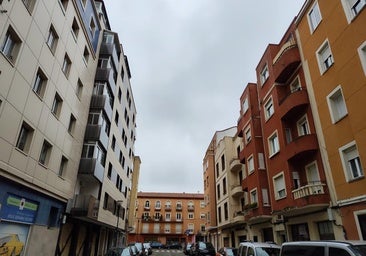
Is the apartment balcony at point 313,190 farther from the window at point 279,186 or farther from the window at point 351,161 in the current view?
the window at point 279,186

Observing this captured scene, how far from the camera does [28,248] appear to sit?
12.1 metres

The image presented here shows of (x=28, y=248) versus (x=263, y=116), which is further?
(x=263, y=116)

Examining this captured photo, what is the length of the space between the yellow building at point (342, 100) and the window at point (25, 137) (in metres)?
14.2

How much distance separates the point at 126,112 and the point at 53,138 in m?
19.6

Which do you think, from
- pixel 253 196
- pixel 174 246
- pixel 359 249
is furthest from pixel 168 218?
pixel 359 249

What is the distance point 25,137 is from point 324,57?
50.6 ft

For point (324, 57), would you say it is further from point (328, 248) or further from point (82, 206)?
point (82, 206)

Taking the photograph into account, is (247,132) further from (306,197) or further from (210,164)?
(210,164)

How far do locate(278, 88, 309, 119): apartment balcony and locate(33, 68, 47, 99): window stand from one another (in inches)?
538

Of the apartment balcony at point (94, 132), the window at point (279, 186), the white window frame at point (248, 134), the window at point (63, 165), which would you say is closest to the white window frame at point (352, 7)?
the window at point (279, 186)

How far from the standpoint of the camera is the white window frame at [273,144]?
1805 cm

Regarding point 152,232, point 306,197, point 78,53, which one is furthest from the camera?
point 152,232

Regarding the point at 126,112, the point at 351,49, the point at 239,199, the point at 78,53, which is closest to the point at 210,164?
the point at 239,199

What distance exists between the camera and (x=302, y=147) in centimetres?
1437
